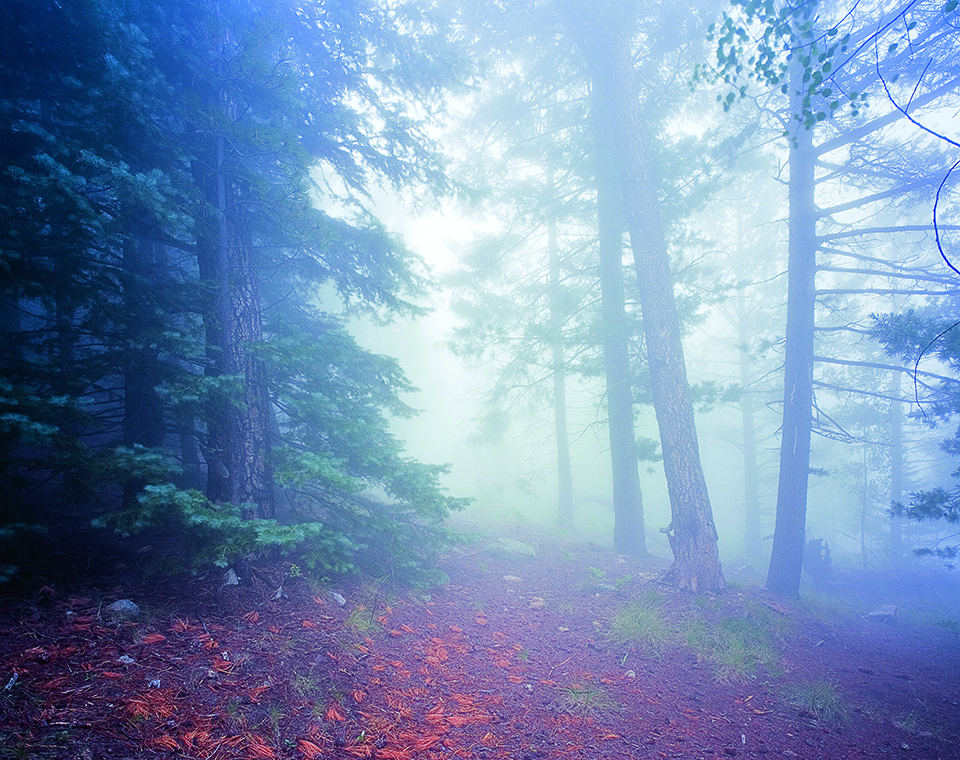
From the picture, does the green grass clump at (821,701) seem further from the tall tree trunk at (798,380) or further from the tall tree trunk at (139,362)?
the tall tree trunk at (139,362)

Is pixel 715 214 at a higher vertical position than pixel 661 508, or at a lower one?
higher

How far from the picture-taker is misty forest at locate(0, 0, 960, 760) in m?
3.78

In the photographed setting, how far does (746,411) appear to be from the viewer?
773 inches

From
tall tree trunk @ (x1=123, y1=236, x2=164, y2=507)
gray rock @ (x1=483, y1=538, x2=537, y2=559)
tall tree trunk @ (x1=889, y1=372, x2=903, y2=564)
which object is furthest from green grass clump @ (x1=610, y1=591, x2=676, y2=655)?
tall tree trunk @ (x1=889, y1=372, x2=903, y2=564)

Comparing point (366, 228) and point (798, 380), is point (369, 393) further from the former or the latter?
point (798, 380)

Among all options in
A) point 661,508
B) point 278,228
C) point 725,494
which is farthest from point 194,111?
point 725,494

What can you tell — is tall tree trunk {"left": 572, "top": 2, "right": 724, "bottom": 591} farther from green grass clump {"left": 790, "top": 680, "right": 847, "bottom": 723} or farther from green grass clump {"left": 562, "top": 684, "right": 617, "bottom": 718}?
green grass clump {"left": 562, "top": 684, "right": 617, "bottom": 718}

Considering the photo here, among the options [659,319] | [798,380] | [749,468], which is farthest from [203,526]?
[749,468]

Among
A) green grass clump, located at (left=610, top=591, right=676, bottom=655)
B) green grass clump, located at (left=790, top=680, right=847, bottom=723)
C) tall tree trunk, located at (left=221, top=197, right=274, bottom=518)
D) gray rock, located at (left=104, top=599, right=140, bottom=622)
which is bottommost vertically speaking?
green grass clump, located at (left=790, top=680, right=847, bottom=723)

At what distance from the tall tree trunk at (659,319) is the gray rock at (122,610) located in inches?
315

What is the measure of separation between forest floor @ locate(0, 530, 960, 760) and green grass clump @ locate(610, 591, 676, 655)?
30 mm

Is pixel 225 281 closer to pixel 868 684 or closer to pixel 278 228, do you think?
pixel 278 228

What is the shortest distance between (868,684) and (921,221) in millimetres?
20966

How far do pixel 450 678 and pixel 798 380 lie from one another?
30.2 feet
